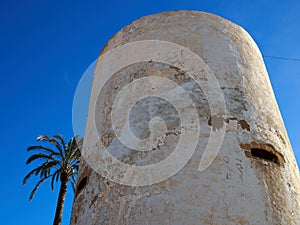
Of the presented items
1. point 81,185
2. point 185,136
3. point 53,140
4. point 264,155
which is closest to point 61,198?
point 53,140

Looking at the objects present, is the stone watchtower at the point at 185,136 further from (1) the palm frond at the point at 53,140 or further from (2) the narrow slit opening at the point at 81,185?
(1) the palm frond at the point at 53,140

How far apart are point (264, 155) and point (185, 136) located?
43.7 inches

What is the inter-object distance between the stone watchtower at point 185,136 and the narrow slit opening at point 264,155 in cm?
1

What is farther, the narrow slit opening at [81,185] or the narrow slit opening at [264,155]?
the narrow slit opening at [81,185]

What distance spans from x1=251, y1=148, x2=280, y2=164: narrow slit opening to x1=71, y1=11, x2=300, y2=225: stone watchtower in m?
0.01

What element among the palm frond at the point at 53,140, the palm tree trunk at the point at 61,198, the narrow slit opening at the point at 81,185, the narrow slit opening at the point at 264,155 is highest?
the palm frond at the point at 53,140

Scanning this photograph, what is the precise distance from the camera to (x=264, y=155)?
4.45m

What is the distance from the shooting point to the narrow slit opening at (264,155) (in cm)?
438

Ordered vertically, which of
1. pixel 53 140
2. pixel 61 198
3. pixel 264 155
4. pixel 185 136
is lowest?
pixel 264 155

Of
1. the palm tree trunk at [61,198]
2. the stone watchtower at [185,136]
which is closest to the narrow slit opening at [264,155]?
the stone watchtower at [185,136]

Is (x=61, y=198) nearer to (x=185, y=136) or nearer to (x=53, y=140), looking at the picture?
(x=53, y=140)

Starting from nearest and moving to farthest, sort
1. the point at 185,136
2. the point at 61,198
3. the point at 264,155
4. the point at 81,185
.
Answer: the point at 185,136 → the point at 264,155 → the point at 81,185 → the point at 61,198

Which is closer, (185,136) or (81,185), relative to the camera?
(185,136)

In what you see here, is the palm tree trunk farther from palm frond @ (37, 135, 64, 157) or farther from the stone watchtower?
the stone watchtower
